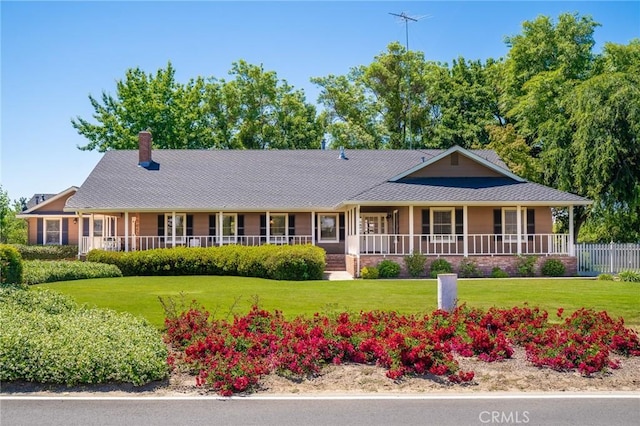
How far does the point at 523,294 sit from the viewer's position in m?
17.4

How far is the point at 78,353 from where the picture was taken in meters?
8.31

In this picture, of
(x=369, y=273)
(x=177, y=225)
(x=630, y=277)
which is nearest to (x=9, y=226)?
(x=177, y=225)

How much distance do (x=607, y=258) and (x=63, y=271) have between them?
2266 centimetres

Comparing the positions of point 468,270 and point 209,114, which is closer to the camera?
point 468,270

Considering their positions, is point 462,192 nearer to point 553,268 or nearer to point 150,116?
point 553,268

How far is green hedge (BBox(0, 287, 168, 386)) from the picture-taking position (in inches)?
320

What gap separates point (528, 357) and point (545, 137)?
28.1m

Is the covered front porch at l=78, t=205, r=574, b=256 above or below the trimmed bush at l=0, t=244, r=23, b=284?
above

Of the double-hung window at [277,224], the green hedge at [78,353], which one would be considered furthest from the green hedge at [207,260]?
the green hedge at [78,353]

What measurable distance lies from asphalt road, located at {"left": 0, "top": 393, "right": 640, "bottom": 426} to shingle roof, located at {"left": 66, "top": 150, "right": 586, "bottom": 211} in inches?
779

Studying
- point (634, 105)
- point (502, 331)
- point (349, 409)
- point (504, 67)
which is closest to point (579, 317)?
point (502, 331)

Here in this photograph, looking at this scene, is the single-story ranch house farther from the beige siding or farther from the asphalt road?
the asphalt road

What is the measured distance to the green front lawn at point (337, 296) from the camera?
14.1m

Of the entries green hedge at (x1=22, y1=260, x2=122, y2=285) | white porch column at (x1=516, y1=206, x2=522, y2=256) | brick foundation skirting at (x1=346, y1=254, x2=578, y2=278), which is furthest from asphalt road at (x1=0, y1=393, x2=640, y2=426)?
white porch column at (x1=516, y1=206, x2=522, y2=256)
